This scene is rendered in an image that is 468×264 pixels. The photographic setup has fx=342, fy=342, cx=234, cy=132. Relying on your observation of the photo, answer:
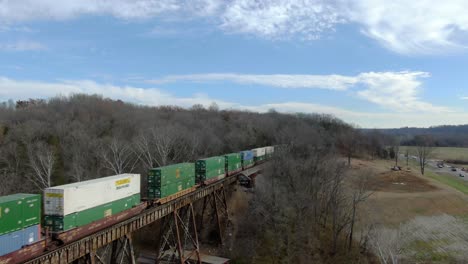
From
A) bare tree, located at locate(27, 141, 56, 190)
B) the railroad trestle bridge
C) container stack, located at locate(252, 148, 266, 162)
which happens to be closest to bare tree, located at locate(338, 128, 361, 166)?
container stack, located at locate(252, 148, 266, 162)

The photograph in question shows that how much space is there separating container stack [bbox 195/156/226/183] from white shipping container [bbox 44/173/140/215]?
1392 cm

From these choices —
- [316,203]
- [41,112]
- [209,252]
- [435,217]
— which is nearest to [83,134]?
[41,112]

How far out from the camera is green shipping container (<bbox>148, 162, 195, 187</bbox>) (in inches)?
1254

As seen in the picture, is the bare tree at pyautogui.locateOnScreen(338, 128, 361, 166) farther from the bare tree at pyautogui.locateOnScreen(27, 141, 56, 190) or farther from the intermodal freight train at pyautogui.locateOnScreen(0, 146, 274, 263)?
the intermodal freight train at pyautogui.locateOnScreen(0, 146, 274, 263)

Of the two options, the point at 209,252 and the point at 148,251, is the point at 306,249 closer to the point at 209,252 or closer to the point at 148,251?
the point at 209,252

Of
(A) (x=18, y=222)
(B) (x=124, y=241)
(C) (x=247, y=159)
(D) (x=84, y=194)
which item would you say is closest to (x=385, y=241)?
(C) (x=247, y=159)

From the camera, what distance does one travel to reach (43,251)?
66.1 ft

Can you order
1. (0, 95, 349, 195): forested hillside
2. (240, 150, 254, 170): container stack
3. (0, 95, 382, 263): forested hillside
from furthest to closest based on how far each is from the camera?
(240, 150, 254, 170): container stack, (0, 95, 349, 195): forested hillside, (0, 95, 382, 263): forested hillside

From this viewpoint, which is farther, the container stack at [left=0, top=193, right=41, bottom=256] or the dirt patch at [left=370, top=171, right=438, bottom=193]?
the dirt patch at [left=370, top=171, right=438, bottom=193]

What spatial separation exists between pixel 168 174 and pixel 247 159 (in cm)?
3178

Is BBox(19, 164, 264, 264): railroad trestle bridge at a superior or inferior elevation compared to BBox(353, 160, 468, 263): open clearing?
superior

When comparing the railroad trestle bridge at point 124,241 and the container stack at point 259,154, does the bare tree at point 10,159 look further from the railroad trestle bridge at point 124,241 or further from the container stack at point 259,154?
the container stack at point 259,154

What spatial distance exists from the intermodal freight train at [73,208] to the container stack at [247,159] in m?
25.6

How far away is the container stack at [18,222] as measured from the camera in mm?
17812
